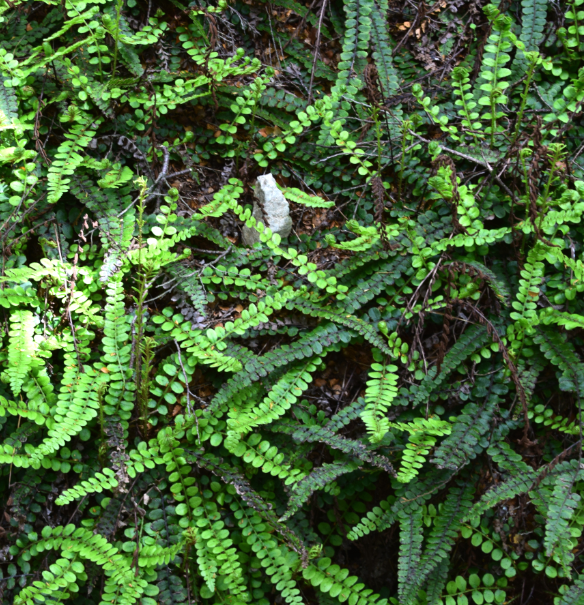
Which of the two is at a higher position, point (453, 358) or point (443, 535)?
point (453, 358)

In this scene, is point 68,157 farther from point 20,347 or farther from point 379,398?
point 379,398

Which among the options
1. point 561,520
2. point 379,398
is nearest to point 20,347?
point 379,398

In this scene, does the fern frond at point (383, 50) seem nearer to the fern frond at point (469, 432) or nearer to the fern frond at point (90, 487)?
the fern frond at point (469, 432)

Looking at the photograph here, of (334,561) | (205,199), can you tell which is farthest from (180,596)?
(205,199)

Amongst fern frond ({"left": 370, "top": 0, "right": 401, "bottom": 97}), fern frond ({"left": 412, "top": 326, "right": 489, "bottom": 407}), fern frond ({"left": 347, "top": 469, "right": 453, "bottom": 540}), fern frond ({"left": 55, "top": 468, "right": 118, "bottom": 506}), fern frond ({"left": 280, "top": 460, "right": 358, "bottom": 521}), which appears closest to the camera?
fern frond ({"left": 55, "top": 468, "right": 118, "bottom": 506})

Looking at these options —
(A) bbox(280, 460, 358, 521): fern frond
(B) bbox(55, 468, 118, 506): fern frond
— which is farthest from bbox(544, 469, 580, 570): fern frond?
(B) bbox(55, 468, 118, 506): fern frond

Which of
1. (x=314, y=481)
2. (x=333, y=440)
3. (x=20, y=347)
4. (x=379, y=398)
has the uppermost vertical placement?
(x=20, y=347)

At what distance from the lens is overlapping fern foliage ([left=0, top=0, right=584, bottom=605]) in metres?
2.24

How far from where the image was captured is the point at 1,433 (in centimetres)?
237

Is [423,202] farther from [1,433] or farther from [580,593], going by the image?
[1,433]

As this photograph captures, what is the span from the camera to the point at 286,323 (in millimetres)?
2631

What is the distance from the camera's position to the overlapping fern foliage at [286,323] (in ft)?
7.36

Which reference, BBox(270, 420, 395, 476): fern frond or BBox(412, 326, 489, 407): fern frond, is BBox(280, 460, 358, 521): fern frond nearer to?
BBox(270, 420, 395, 476): fern frond

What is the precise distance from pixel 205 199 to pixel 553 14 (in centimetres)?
218
